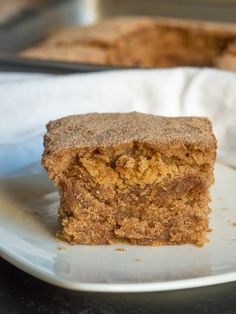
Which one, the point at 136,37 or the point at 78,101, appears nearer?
the point at 78,101

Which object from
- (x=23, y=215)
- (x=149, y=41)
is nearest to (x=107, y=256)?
(x=23, y=215)

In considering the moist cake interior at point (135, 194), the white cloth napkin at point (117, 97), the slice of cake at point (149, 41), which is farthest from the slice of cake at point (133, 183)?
the slice of cake at point (149, 41)

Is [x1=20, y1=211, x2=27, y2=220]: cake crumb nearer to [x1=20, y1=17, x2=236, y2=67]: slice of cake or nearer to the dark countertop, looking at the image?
the dark countertop

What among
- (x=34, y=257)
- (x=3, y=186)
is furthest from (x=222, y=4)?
(x=34, y=257)

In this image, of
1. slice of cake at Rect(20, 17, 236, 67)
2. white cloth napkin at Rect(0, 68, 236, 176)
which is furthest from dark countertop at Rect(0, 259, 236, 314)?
slice of cake at Rect(20, 17, 236, 67)

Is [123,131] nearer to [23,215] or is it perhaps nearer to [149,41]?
[23,215]

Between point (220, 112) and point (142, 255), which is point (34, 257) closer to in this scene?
point (142, 255)
